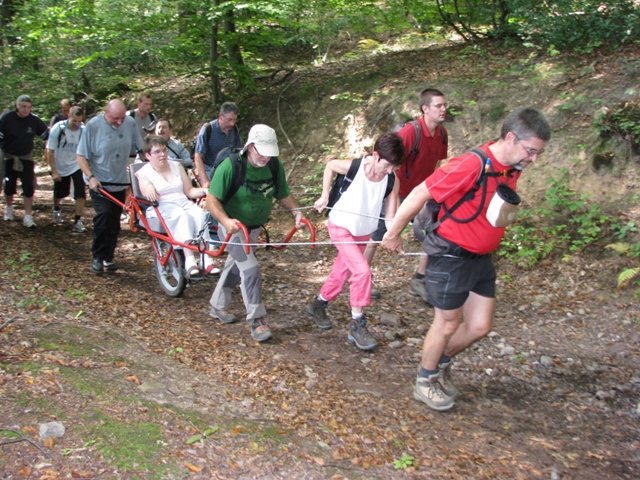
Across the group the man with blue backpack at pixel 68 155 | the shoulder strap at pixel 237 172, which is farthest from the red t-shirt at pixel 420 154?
the man with blue backpack at pixel 68 155

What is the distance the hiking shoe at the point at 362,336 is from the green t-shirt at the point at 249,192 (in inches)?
54.7

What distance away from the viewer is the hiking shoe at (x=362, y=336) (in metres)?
5.52

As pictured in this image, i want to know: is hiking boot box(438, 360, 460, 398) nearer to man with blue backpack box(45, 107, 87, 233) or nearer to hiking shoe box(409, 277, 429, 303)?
hiking shoe box(409, 277, 429, 303)

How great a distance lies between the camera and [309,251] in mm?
9094

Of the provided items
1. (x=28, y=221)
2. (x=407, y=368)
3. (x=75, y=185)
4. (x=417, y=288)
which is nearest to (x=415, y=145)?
(x=417, y=288)

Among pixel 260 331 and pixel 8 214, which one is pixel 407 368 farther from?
pixel 8 214

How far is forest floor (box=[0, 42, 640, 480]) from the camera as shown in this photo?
358cm

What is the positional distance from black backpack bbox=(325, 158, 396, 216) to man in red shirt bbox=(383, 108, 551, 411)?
1211 mm

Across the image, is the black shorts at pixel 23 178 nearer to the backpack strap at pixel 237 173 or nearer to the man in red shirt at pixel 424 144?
the backpack strap at pixel 237 173

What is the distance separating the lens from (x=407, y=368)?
5293 millimetres

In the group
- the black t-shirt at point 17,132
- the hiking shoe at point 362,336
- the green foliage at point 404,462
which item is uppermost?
the black t-shirt at point 17,132

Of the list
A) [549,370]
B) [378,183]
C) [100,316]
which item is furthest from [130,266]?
[549,370]

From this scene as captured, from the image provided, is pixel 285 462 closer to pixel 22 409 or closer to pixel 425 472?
pixel 425 472

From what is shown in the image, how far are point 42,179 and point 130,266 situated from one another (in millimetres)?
7440
